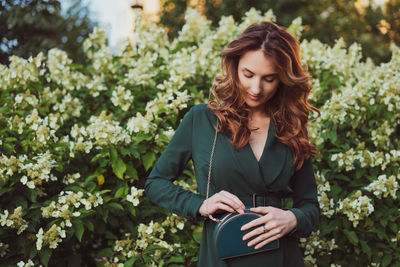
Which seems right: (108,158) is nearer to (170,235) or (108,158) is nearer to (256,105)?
(170,235)

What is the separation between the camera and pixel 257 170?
5.61ft

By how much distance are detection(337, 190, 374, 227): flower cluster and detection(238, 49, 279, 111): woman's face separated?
57.2 inches

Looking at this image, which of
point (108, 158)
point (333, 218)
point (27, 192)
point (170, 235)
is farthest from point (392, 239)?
point (27, 192)

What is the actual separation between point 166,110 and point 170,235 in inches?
35.1

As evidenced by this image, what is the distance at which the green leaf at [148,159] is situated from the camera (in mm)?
2809

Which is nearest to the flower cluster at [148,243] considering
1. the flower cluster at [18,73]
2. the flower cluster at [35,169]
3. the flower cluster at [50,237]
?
the flower cluster at [50,237]

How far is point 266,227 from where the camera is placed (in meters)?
1.56

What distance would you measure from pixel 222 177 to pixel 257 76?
0.44m

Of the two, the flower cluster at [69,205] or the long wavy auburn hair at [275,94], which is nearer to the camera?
the long wavy auburn hair at [275,94]

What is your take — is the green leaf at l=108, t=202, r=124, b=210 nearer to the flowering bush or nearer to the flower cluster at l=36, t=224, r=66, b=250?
the flowering bush

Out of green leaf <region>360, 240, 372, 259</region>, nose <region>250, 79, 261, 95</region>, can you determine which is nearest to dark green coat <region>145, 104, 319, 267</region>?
nose <region>250, 79, 261, 95</region>

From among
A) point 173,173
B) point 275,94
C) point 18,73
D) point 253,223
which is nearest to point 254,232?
point 253,223

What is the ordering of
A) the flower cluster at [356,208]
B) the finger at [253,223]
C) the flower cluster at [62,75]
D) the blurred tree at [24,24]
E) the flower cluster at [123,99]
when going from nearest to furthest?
the finger at [253,223]
the flower cluster at [356,208]
the flower cluster at [123,99]
the flower cluster at [62,75]
the blurred tree at [24,24]

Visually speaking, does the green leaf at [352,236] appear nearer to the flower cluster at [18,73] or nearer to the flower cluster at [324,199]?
the flower cluster at [324,199]
